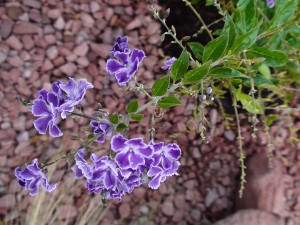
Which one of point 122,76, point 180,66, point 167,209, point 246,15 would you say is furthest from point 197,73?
point 167,209

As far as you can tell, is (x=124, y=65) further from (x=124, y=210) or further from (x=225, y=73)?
(x=124, y=210)

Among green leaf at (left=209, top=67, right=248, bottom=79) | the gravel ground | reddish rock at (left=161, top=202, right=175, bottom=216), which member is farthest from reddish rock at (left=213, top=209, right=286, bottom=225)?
green leaf at (left=209, top=67, right=248, bottom=79)

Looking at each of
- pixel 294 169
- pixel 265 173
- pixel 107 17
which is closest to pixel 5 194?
pixel 107 17

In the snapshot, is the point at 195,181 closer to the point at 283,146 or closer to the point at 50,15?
the point at 283,146

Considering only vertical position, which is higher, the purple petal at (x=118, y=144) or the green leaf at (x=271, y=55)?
the green leaf at (x=271, y=55)

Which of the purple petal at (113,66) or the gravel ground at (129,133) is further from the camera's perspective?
the gravel ground at (129,133)

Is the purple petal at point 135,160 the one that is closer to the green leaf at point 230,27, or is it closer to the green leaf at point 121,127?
the green leaf at point 121,127

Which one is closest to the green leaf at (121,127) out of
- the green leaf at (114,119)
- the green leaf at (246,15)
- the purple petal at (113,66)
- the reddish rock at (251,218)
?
the green leaf at (114,119)
